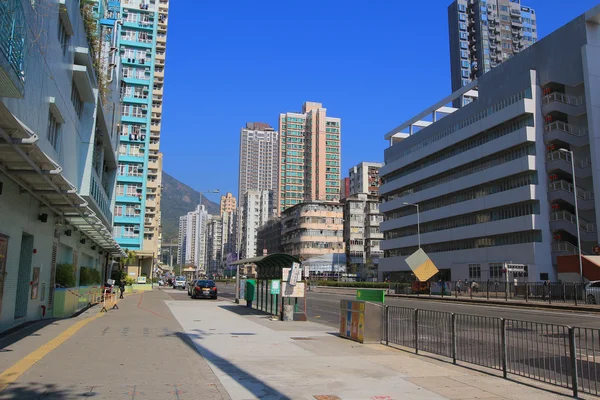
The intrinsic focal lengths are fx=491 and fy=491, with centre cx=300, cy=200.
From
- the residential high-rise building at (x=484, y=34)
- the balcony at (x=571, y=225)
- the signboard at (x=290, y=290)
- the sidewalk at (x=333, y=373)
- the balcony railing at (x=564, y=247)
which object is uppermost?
the residential high-rise building at (x=484, y=34)

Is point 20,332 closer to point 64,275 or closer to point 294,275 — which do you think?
point 64,275

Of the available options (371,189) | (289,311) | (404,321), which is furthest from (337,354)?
(371,189)

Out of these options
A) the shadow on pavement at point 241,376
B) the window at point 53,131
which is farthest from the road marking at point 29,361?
the window at point 53,131

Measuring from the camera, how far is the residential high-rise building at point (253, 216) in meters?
176

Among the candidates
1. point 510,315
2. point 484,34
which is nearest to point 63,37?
point 510,315

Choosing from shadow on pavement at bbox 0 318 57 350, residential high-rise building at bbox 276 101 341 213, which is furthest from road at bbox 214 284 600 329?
residential high-rise building at bbox 276 101 341 213

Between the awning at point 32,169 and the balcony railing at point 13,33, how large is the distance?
1393 millimetres

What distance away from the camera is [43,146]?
1468cm

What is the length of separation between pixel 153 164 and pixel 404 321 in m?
82.1

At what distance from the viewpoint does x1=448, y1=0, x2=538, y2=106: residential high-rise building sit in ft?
437

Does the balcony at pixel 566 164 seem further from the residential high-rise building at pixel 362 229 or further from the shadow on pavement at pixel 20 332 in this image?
the residential high-rise building at pixel 362 229

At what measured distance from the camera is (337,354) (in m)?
11.2

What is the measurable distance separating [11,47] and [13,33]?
0.38 m

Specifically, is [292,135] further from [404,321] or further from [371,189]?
[404,321]
